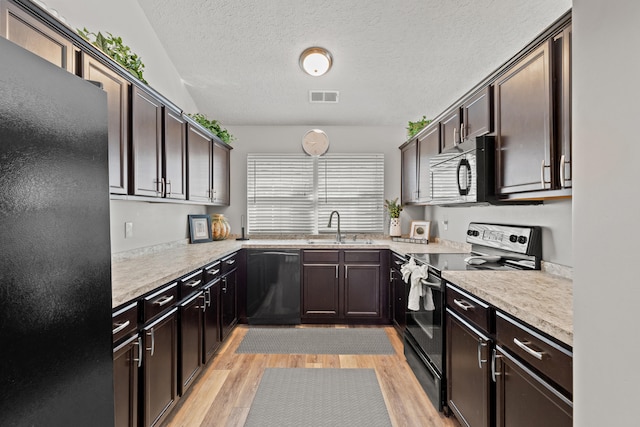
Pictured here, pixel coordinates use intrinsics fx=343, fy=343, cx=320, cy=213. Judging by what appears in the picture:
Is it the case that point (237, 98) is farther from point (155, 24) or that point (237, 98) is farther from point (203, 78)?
point (155, 24)

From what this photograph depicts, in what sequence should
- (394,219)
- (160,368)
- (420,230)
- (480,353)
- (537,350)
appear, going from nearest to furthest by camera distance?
(537,350) < (480,353) < (160,368) < (420,230) < (394,219)

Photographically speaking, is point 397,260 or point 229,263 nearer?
point 229,263

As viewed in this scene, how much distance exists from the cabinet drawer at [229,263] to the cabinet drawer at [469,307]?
76.4 inches

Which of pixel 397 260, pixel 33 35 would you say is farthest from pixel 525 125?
pixel 33 35

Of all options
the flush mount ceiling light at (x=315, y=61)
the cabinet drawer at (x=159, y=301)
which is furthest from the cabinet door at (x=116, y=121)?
the flush mount ceiling light at (x=315, y=61)

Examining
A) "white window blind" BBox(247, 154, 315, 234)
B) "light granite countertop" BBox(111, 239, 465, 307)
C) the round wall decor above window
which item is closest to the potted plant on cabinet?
"light granite countertop" BBox(111, 239, 465, 307)

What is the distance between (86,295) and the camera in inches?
29.7

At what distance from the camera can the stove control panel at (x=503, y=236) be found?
224 centimetres

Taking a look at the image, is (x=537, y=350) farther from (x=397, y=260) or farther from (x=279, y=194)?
(x=279, y=194)

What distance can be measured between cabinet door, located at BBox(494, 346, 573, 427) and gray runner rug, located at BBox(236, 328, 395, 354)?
1709 millimetres

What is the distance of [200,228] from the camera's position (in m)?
4.05

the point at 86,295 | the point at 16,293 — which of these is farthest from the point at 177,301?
the point at 16,293

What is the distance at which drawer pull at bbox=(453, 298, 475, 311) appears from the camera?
1786 millimetres

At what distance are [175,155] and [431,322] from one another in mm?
2331
